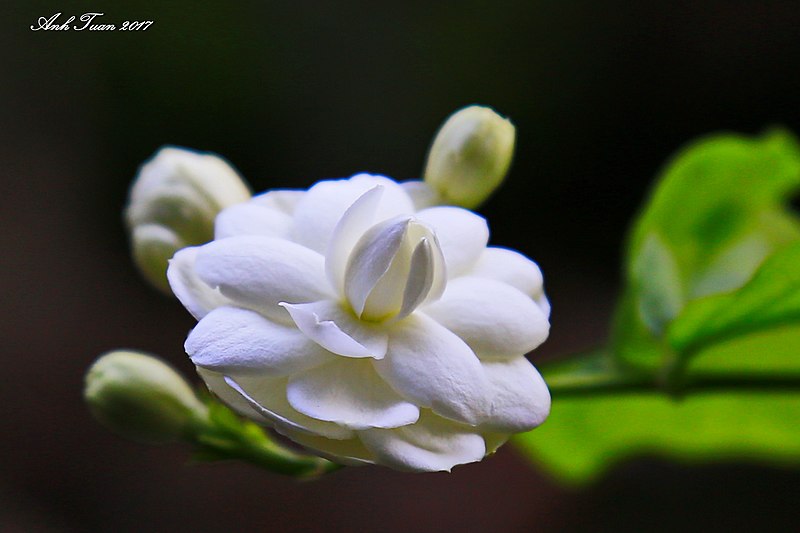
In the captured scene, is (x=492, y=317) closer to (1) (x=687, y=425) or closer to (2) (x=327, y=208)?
(2) (x=327, y=208)

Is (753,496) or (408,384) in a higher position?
(753,496)

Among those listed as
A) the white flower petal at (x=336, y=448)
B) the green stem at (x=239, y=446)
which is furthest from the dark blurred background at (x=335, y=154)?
the white flower petal at (x=336, y=448)

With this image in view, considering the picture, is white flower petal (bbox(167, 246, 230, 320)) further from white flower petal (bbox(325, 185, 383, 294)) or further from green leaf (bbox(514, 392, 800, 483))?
green leaf (bbox(514, 392, 800, 483))

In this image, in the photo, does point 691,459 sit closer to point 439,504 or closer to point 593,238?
point 439,504

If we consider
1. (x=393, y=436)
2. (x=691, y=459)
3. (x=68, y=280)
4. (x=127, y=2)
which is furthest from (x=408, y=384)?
(x=68, y=280)

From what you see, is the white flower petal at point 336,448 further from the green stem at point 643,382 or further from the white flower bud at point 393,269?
the green stem at point 643,382
